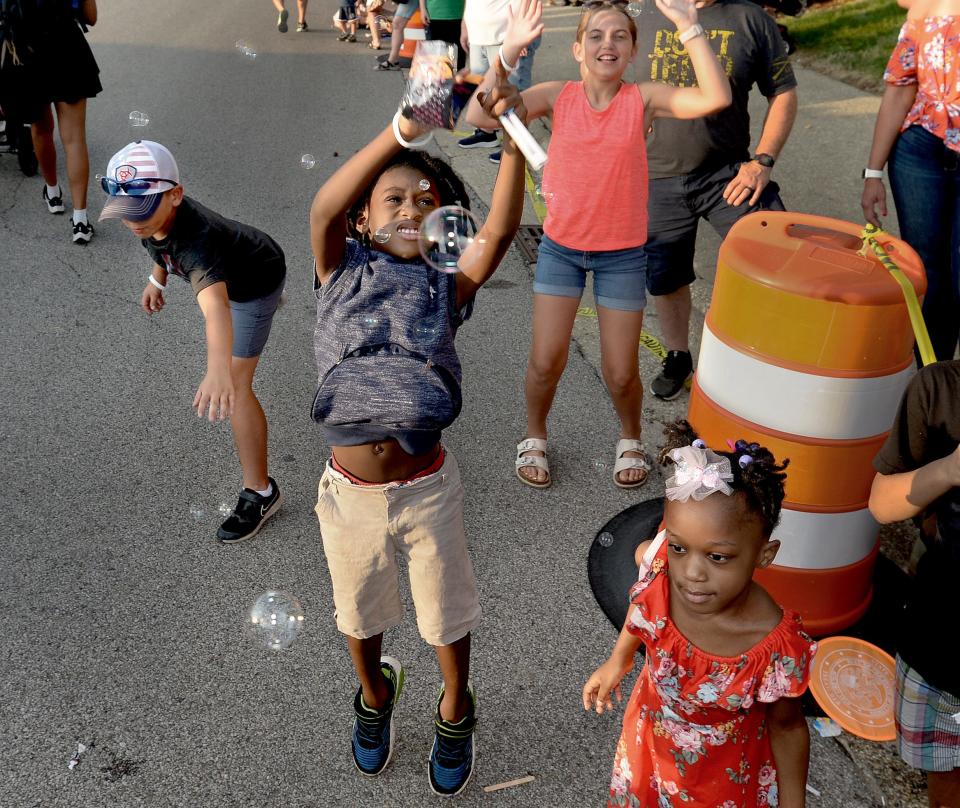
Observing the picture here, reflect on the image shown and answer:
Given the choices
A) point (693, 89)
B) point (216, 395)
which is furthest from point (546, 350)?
point (216, 395)

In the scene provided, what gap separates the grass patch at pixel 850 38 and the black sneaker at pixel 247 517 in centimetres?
867

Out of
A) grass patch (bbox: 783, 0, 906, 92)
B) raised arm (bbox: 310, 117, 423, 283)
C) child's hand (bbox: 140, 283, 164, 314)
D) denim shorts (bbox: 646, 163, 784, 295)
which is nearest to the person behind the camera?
raised arm (bbox: 310, 117, 423, 283)

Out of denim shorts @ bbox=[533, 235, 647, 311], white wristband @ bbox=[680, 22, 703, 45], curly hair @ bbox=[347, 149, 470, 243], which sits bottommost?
denim shorts @ bbox=[533, 235, 647, 311]

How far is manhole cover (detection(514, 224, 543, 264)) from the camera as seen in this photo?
6.44 meters

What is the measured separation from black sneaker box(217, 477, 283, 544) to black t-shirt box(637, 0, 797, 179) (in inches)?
90.0

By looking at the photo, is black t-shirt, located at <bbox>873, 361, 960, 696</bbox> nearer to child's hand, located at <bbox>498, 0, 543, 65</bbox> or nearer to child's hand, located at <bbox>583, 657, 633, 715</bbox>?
child's hand, located at <bbox>583, 657, 633, 715</bbox>

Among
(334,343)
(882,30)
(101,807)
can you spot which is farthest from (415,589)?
(882,30)

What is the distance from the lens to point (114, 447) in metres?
4.29

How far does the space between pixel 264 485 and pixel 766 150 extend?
104 inches

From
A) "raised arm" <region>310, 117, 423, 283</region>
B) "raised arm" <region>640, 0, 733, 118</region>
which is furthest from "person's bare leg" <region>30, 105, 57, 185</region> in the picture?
"raised arm" <region>310, 117, 423, 283</region>

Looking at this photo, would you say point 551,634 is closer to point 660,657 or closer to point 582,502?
point 582,502

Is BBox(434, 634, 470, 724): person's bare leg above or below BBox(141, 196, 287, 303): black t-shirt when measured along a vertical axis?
below

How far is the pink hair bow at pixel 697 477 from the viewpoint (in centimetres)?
194

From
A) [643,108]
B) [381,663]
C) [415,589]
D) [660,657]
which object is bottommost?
[381,663]
